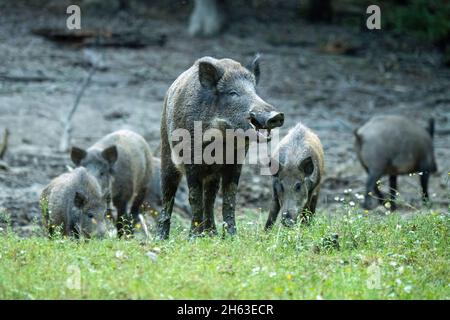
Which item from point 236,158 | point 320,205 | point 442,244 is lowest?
point 320,205

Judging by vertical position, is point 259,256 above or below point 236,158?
below

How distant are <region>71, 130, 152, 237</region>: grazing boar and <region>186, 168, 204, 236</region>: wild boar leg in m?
2.44

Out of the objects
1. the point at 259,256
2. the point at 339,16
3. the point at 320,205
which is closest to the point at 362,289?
the point at 259,256

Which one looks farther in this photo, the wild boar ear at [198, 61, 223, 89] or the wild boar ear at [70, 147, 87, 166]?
the wild boar ear at [70, 147, 87, 166]

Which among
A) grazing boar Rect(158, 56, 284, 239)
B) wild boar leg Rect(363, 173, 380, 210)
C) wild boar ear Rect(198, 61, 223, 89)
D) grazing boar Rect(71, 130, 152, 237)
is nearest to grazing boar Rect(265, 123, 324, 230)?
grazing boar Rect(158, 56, 284, 239)

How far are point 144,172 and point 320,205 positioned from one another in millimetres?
2941

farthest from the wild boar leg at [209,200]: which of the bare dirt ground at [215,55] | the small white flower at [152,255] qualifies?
the bare dirt ground at [215,55]

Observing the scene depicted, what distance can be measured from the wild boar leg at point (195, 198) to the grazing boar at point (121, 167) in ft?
7.99

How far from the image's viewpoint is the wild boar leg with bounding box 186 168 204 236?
8703mm

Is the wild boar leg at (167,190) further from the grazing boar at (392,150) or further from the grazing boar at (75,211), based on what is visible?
the grazing boar at (392,150)

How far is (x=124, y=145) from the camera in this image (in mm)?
12508

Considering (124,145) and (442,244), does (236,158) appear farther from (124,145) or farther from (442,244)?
(124,145)

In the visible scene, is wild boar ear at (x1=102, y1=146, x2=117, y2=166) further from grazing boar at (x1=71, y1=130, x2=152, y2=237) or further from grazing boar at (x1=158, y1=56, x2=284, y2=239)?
grazing boar at (x1=158, y1=56, x2=284, y2=239)
